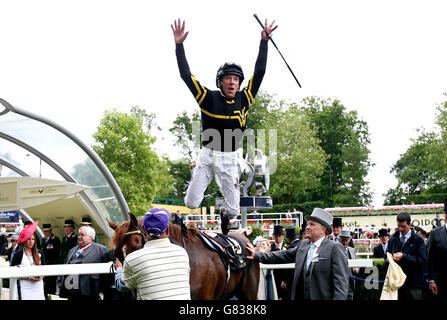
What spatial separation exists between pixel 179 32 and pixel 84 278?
3431 mm

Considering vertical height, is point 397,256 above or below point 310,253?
below

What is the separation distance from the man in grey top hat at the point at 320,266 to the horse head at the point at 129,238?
4.83 feet

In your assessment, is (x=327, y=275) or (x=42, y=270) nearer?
(x=42, y=270)

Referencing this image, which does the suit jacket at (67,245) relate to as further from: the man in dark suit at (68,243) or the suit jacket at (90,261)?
the suit jacket at (90,261)

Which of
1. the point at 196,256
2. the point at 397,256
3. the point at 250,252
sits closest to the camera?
the point at 196,256

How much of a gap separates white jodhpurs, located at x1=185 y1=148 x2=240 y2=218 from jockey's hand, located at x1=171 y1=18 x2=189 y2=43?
121 centimetres

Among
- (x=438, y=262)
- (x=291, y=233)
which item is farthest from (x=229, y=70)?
(x=291, y=233)

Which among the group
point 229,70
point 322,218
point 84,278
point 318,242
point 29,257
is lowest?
point 84,278

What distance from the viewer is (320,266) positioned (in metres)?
4.64

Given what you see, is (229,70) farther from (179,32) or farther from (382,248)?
(382,248)

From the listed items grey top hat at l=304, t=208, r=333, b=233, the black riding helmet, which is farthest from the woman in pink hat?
grey top hat at l=304, t=208, r=333, b=233
